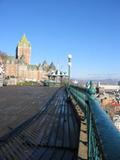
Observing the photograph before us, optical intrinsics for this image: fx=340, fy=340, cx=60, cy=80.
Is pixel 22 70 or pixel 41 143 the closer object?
pixel 41 143

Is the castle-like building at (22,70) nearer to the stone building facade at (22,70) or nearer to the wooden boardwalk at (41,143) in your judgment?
the stone building facade at (22,70)

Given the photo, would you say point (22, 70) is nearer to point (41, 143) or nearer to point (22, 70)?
point (22, 70)

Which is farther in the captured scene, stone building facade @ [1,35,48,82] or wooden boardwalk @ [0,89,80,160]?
stone building facade @ [1,35,48,82]

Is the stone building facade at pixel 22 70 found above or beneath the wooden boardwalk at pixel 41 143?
above

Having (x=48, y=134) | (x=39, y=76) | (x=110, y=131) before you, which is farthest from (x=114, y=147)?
(x=39, y=76)

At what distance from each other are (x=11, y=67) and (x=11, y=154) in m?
159

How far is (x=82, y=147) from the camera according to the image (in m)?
6.46

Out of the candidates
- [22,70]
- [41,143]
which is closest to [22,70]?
[22,70]

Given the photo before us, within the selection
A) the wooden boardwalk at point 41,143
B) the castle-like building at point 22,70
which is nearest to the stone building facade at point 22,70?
the castle-like building at point 22,70

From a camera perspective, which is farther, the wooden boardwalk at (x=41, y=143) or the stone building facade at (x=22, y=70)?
the stone building facade at (x=22, y=70)

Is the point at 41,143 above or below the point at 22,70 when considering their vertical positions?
below

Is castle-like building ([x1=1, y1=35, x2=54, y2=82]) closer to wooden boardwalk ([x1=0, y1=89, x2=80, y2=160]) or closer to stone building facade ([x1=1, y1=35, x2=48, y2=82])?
stone building facade ([x1=1, y1=35, x2=48, y2=82])

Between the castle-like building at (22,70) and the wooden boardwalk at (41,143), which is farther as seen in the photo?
the castle-like building at (22,70)

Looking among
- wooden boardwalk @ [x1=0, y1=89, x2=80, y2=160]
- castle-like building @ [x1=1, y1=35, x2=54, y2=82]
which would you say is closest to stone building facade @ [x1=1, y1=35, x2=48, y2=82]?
castle-like building @ [x1=1, y1=35, x2=54, y2=82]
